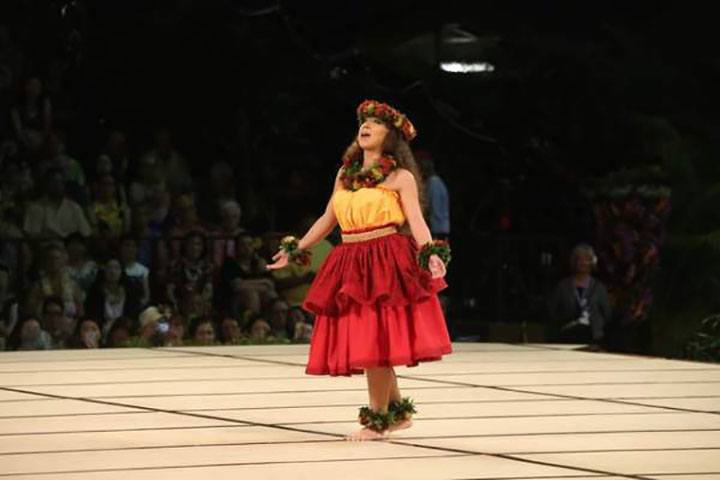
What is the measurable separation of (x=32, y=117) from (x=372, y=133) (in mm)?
5456

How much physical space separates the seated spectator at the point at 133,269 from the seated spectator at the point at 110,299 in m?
0.03

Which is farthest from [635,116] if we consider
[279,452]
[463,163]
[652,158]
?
[279,452]

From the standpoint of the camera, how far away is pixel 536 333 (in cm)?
1216

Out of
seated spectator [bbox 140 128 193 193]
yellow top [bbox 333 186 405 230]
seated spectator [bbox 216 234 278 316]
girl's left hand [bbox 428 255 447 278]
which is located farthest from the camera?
seated spectator [bbox 140 128 193 193]

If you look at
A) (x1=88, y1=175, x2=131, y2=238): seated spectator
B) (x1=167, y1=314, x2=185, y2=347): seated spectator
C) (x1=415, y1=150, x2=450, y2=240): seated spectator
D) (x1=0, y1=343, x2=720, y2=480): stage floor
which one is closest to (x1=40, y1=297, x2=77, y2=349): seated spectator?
(x1=167, y1=314, x2=185, y2=347): seated spectator

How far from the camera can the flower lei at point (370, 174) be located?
23.3ft

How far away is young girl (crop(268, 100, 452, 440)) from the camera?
22.9 feet

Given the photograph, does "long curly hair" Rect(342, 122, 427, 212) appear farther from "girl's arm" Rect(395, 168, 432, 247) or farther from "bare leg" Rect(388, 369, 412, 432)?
"bare leg" Rect(388, 369, 412, 432)

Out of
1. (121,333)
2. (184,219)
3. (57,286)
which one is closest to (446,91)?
(184,219)

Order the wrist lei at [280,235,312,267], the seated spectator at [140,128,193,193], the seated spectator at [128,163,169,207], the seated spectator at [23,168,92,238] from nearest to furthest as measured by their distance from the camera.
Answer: the wrist lei at [280,235,312,267] < the seated spectator at [23,168,92,238] < the seated spectator at [128,163,169,207] < the seated spectator at [140,128,193,193]

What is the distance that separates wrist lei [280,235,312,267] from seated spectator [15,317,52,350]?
4.28 meters

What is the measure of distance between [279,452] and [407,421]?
2.31 ft

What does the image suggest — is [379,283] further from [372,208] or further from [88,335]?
[88,335]

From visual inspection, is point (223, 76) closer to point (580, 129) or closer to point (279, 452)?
point (580, 129)
